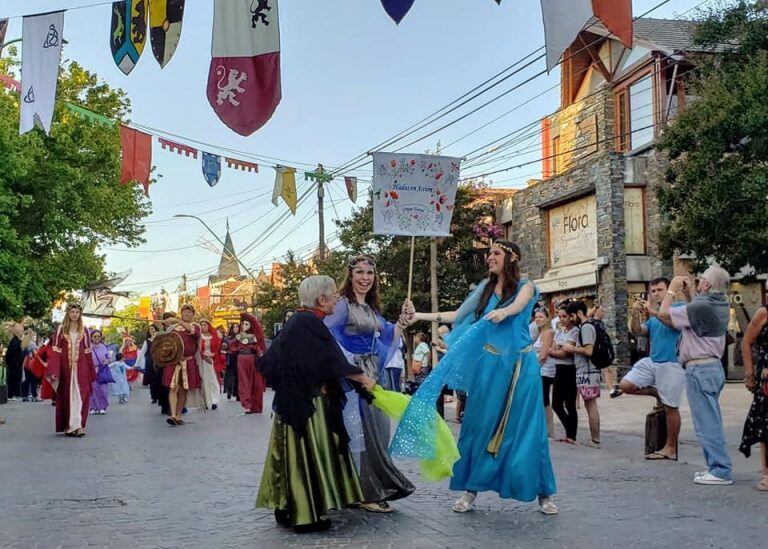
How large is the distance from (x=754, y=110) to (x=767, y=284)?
794 centimetres

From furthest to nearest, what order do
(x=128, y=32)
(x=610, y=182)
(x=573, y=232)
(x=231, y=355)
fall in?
(x=573, y=232) → (x=610, y=182) → (x=231, y=355) → (x=128, y=32)

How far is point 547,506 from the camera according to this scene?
20.3 feet

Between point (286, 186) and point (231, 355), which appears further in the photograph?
point (231, 355)

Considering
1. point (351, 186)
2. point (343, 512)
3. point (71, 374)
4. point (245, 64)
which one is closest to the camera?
point (343, 512)

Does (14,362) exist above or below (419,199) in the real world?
below

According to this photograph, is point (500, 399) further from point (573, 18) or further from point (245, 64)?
point (245, 64)

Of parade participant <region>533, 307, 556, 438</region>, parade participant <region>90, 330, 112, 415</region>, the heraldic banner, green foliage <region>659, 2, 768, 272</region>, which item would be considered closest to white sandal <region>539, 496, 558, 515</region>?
the heraldic banner

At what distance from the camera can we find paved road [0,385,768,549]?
550cm

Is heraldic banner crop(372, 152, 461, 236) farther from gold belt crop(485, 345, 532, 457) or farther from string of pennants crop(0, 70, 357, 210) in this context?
string of pennants crop(0, 70, 357, 210)

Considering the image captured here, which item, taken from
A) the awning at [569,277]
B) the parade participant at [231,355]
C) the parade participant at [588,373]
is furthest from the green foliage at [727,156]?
the parade participant at [231,355]

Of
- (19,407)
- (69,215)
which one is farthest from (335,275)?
(19,407)

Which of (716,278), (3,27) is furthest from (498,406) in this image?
(3,27)

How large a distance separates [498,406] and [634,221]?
21.6 metres

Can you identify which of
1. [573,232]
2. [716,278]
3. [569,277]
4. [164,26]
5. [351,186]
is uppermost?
[351,186]
